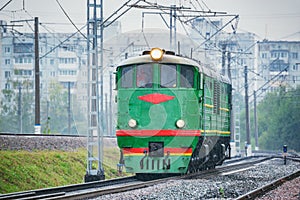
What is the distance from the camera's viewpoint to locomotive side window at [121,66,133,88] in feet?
61.3

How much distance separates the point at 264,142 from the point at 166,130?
2135 inches

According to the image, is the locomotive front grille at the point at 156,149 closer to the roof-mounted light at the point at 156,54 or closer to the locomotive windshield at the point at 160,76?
the locomotive windshield at the point at 160,76

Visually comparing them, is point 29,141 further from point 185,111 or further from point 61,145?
point 185,111

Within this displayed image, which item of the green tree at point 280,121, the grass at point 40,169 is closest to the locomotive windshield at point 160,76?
the grass at point 40,169

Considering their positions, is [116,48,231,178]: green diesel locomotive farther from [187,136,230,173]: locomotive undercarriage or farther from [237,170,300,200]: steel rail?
[237,170,300,200]: steel rail

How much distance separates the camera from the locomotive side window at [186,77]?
18500mm

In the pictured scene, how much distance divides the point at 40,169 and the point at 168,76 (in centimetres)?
738

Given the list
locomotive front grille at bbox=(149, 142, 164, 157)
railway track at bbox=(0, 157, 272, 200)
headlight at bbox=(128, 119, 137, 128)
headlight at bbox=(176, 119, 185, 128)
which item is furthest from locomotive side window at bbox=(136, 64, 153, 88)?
railway track at bbox=(0, 157, 272, 200)

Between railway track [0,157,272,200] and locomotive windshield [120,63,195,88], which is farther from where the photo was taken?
locomotive windshield [120,63,195,88]

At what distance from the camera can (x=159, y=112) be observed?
1819 cm

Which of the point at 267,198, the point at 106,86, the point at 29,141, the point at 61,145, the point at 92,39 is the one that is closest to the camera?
the point at 267,198

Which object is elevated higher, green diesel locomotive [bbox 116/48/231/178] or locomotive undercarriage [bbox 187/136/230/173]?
green diesel locomotive [bbox 116/48/231/178]

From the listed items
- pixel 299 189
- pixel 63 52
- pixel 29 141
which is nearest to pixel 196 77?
pixel 299 189

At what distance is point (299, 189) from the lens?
15.7 meters
